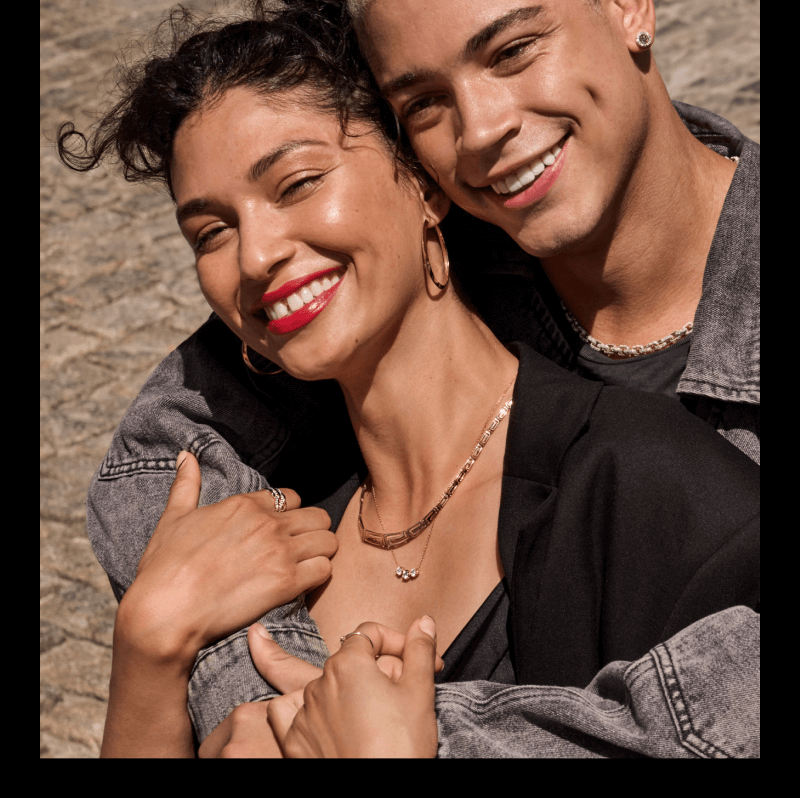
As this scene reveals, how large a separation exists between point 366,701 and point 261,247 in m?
1.14

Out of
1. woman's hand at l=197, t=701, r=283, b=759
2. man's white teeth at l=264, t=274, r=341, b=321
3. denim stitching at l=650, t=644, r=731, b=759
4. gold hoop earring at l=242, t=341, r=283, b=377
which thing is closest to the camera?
denim stitching at l=650, t=644, r=731, b=759

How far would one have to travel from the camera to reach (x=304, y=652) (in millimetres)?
2236

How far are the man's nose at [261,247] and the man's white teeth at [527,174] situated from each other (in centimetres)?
61

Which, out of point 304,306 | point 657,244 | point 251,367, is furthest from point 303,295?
point 657,244

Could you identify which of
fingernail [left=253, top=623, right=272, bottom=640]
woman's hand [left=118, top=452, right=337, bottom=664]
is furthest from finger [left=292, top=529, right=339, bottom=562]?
fingernail [left=253, top=623, right=272, bottom=640]

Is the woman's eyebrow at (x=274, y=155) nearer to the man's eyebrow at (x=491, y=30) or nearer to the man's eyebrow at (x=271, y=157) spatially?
the man's eyebrow at (x=271, y=157)

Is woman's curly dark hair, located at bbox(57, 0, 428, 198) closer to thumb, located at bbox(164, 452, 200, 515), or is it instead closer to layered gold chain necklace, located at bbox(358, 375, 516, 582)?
layered gold chain necklace, located at bbox(358, 375, 516, 582)

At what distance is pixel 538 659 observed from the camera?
2.00m

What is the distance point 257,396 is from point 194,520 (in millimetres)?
578

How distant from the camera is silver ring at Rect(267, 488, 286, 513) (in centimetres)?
260

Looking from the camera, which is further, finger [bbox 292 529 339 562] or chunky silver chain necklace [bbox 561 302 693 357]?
chunky silver chain necklace [bbox 561 302 693 357]

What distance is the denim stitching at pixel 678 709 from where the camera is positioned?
1595mm

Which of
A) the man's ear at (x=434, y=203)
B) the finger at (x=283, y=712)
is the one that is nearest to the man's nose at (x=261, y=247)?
the man's ear at (x=434, y=203)

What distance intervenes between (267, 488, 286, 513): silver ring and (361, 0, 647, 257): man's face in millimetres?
1026
